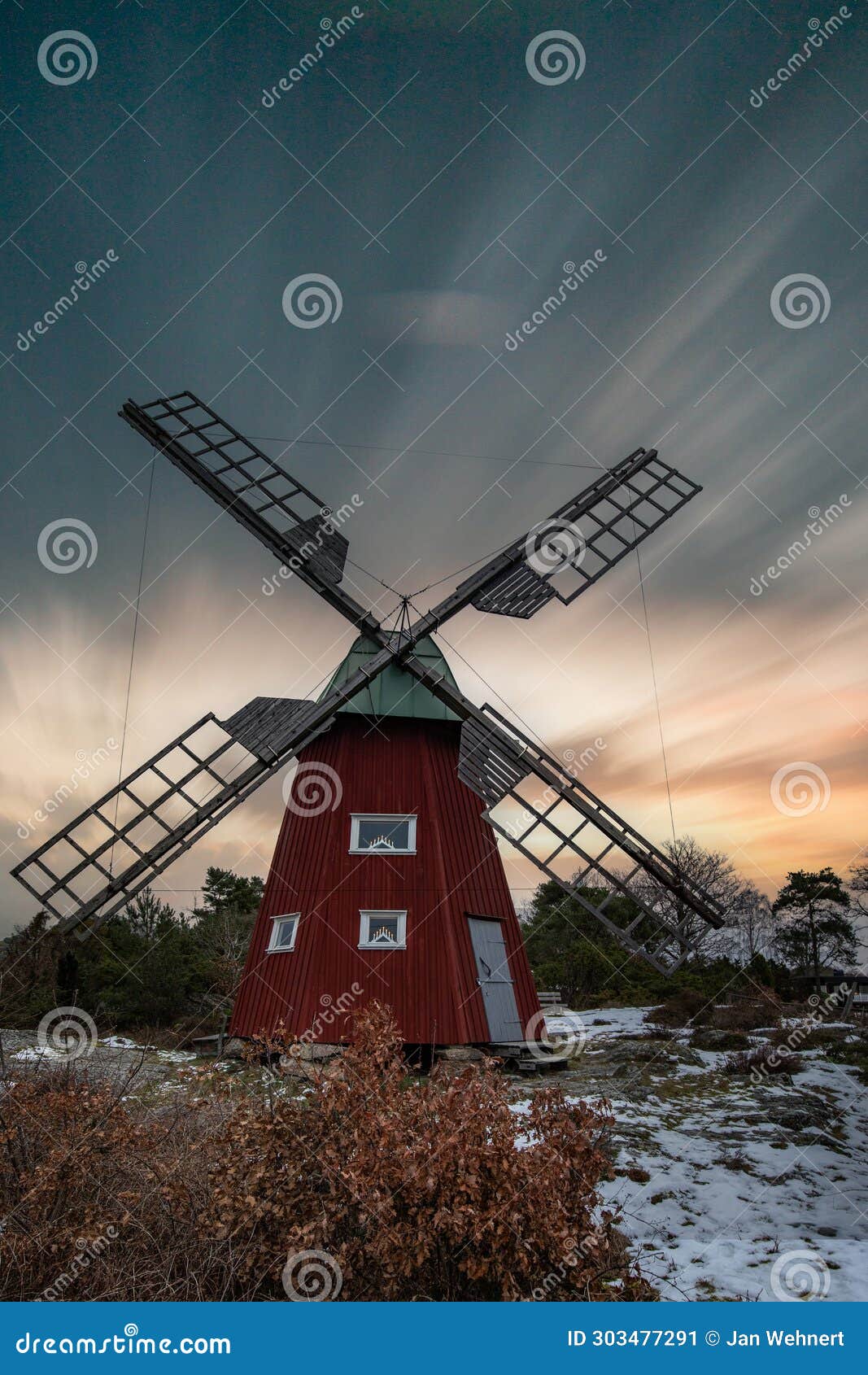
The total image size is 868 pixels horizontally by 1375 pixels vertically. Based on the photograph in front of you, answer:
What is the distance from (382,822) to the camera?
46.1ft

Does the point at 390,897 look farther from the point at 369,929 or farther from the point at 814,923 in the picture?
the point at 814,923

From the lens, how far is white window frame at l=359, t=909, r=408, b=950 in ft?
42.7

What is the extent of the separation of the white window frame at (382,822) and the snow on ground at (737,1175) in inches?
180

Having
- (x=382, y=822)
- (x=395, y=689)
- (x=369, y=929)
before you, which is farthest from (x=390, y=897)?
(x=395, y=689)

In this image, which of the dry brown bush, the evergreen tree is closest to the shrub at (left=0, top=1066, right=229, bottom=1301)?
the dry brown bush

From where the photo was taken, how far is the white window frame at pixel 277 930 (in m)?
13.7

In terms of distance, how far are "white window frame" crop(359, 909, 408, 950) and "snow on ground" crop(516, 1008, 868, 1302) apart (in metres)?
3.38

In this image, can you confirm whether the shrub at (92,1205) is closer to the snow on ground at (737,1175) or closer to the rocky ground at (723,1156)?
the rocky ground at (723,1156)

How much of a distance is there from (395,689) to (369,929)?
4.43 meters

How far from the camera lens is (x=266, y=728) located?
46.4 ft

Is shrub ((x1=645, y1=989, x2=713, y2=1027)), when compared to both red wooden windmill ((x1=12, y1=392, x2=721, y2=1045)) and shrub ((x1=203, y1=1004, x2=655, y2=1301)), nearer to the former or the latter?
red wooden windmill ((x1=12, y1=392, x2=721, y2=1045))
